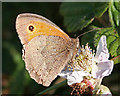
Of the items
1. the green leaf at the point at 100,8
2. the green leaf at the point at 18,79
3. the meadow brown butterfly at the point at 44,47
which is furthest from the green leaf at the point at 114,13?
the green leaf at the point at 18,79

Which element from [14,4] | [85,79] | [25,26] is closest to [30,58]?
[25,26]

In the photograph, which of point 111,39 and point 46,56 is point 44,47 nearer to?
point 46,56

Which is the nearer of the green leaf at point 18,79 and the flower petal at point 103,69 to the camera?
the flower petal at point 103,69

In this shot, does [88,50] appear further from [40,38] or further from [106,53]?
[40,38]

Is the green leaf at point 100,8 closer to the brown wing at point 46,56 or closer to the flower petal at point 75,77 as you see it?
the brown wing at point 46,56

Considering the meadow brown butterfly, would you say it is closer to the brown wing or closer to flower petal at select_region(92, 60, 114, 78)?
the brown wing

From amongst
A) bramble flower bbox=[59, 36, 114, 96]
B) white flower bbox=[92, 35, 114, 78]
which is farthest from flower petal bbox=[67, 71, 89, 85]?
white flower bbox=[92, 35, 114, 78]
